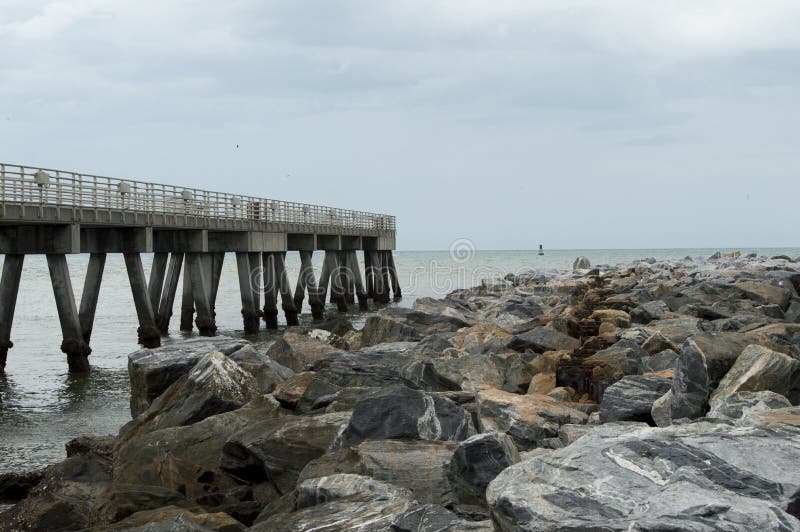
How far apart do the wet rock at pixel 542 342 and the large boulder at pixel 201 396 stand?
14.1 ft

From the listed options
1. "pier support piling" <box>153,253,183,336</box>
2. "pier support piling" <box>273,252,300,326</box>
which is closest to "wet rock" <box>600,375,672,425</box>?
"pier support piling" <box>153,253,183,336</box>

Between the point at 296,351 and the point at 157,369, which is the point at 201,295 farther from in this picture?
the point at 157,369

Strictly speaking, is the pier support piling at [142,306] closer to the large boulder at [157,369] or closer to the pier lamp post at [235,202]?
the pier lamp post at [235,202]

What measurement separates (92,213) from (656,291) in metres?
15.4

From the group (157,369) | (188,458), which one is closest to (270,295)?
(157,369)

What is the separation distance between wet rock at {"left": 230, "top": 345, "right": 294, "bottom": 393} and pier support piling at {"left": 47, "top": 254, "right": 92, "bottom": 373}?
12.4 m

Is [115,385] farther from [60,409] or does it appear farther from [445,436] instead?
[445,436]

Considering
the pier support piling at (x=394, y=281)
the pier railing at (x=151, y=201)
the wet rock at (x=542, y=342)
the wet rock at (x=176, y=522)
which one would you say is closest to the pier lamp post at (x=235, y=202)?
the pier railing at (x=151, y=201)

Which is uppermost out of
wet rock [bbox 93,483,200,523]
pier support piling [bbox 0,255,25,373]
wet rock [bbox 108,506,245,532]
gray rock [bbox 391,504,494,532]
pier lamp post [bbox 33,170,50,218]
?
pier lamp post [bbox 33,170,50,218]

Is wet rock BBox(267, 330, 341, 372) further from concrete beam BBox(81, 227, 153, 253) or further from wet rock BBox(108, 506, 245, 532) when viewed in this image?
concrete beam BBox(81, 227, 153, 253)

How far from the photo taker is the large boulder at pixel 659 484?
4.35 meters

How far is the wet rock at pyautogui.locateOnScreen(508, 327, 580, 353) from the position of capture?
1271 centimetres

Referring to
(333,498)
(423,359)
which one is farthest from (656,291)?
(333,498)

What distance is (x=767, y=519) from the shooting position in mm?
4309
